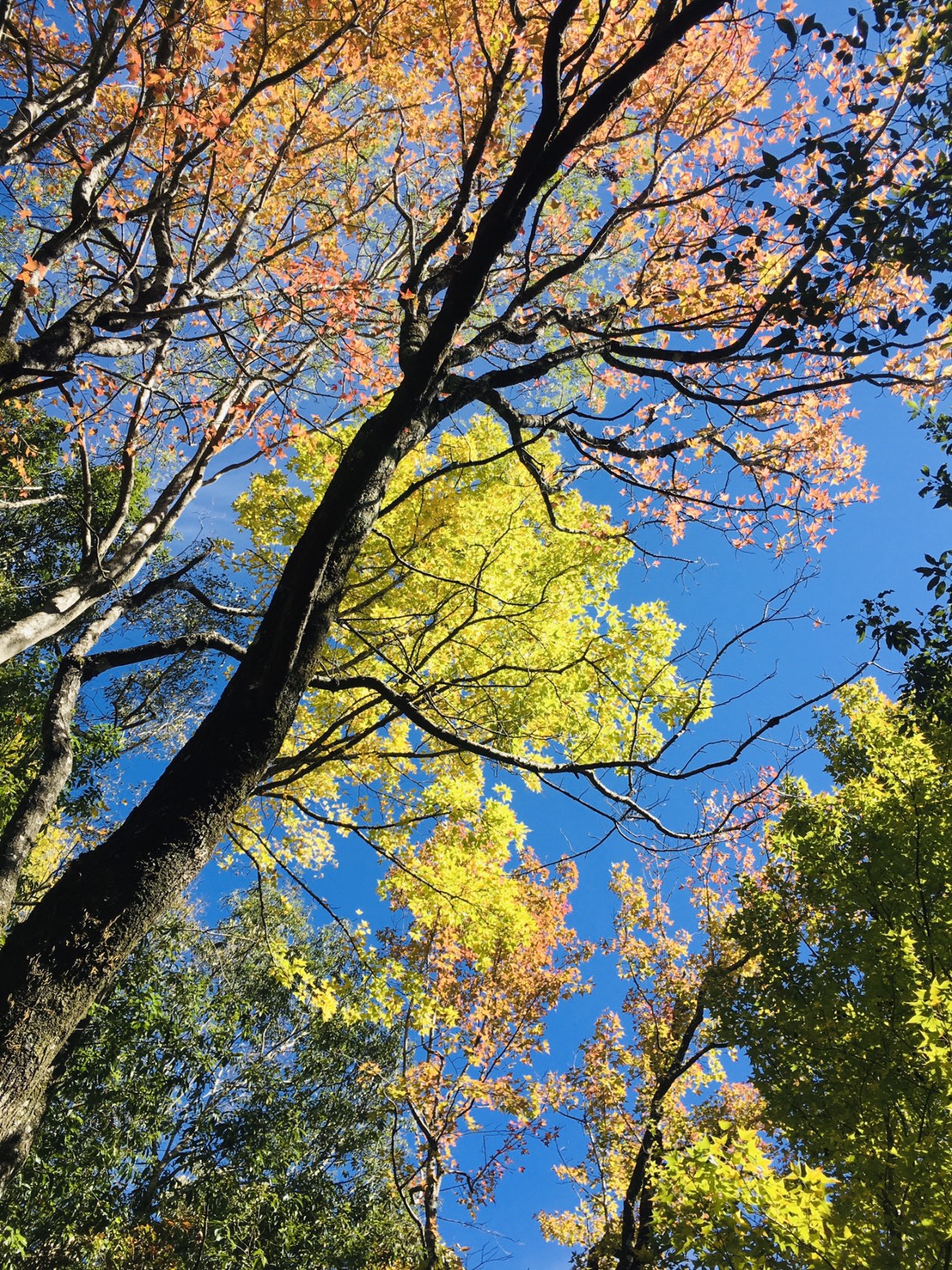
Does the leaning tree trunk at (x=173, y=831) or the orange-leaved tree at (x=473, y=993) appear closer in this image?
the leaning tree trunk at (x=173, y=831)

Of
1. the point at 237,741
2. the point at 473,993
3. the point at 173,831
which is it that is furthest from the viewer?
the point at 473,993

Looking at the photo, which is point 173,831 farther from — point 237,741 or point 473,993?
point 473,993

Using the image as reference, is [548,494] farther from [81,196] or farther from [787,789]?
[787,789]

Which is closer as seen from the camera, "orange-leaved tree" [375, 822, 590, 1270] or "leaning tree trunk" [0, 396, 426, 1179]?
"leaning tree trunk" [0, 396, 426, 1179]

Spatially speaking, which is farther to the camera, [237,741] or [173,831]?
[237,741]

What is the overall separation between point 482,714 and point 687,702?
8.21 ft

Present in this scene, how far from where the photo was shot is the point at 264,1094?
30.7 feet

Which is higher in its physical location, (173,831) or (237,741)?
(237,741)

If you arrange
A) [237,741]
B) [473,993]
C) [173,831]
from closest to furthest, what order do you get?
1. [173,831]
2. [237,741]
3. [473,993]

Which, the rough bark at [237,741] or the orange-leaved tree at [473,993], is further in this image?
the orange-leaved tree at [473,993]

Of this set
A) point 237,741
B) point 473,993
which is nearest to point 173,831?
point 237,741

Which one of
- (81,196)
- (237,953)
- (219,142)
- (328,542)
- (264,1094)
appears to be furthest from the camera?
(237,953)

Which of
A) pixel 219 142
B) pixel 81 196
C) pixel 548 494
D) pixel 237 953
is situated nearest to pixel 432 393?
pixel 548 494

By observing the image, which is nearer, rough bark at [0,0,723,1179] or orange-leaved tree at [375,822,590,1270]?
rough bark at [0,0,723,1179]
